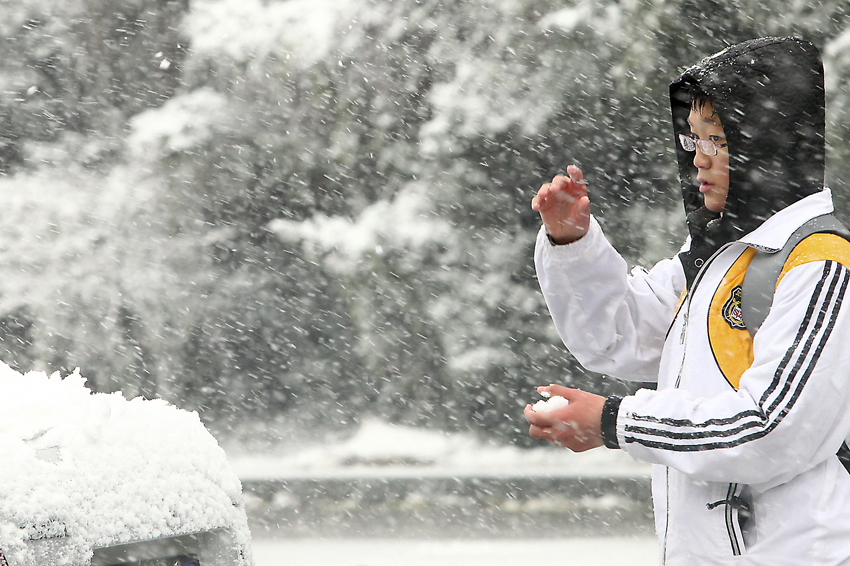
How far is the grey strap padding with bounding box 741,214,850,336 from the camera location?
1400 millimetres

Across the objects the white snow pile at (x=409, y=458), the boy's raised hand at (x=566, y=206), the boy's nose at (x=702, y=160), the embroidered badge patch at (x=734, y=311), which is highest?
the white snow pile at (x=409, y=458)

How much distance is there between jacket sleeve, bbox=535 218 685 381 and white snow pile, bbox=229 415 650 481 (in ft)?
14.3

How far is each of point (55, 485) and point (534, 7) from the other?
6.10 m

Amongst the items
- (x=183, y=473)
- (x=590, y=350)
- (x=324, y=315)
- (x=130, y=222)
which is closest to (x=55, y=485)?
(x=183, y=473)

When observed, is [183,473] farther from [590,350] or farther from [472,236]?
[472,236]

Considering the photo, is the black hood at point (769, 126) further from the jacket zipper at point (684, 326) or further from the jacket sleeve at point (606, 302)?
the jacket sleeve at point (606, 302)

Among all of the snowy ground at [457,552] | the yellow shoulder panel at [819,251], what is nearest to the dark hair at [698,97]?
the yellow shoulder panel at [819,251]

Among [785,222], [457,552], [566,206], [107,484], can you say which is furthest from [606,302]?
[457,552]

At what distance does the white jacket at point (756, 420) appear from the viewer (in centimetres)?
130

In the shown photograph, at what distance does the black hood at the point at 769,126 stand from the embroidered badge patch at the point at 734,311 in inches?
5.9

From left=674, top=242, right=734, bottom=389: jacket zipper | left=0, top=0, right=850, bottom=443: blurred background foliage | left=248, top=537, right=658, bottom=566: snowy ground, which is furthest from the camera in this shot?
left=0, top=0, right=850, bottom=443: blurred background foliage

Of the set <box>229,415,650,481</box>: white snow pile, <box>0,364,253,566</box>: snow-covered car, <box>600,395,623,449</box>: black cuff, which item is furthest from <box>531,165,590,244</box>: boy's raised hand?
<box>229,415,650,481</box>: white snow pile

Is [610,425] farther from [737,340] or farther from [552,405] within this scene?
[737,340]

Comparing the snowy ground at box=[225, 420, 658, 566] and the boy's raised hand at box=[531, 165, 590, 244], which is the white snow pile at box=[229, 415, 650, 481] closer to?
the snowy ground at box=[225, 420, 658, 566]
